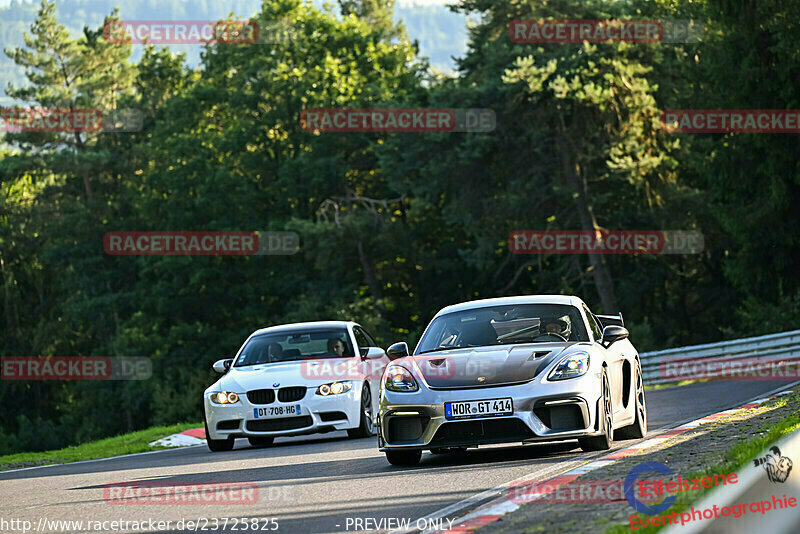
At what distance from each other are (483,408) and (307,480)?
1616 millimetres

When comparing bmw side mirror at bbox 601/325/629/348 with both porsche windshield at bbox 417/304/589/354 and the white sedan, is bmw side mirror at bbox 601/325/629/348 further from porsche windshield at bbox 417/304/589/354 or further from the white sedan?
the white sedan

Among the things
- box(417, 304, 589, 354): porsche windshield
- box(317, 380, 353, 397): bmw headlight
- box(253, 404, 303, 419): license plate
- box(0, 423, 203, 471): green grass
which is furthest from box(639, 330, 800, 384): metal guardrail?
box(417, 304, 589, 354): porsche windshield

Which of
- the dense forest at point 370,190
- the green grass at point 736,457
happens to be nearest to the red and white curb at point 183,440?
the green grass at point 736,457

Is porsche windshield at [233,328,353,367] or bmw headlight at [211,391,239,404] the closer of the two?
bmw headlight at [211,391,239,404]

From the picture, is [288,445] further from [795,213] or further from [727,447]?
[795,213]

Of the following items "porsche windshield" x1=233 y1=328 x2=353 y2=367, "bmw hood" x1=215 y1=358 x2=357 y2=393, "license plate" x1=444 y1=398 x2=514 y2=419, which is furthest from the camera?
"porsche windshield" x1=233 y1=328 x2=353 y2=367

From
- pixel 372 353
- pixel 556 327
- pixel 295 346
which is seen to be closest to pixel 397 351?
pixel 556 327

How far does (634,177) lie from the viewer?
42.1m

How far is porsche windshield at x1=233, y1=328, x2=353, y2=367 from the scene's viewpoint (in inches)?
679

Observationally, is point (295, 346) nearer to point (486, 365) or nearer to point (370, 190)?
point (486, 365)

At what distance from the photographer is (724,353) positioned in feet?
106

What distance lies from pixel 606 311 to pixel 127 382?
25920mm

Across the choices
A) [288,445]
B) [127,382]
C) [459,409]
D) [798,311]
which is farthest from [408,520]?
[127,382]

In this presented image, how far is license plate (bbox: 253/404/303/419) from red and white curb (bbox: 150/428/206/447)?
167 inches
